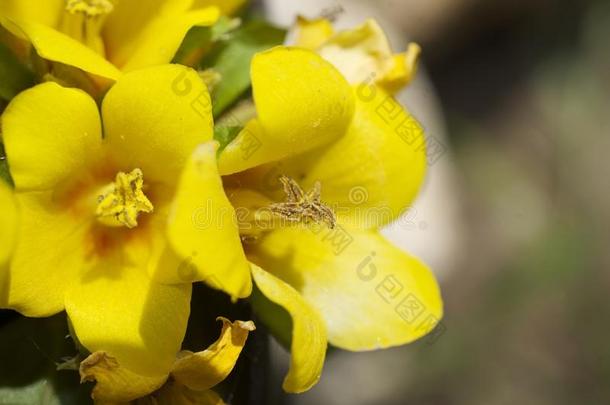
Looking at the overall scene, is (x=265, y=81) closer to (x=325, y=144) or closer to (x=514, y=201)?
(x=325, y=144)

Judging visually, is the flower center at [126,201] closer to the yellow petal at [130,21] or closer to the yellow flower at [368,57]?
the yellow petal at [130,21]

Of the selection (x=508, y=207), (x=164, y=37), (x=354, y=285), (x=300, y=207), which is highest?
(x=164, y=37)

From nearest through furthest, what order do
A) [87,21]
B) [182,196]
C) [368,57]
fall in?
1. [182,196]
2. [87,21]
3. [368,57]

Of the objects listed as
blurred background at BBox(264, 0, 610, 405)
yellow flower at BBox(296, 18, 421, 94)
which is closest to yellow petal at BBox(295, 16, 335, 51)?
yellow flower at BBox(296, 18, 421, 94)

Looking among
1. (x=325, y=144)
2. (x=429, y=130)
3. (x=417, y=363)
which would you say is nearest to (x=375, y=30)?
(x=325, y=144)

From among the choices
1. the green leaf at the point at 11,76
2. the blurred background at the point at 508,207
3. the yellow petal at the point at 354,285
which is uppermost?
the green leaf at the point at 11,76

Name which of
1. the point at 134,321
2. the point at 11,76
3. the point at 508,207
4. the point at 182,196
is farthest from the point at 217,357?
the point at 508,207

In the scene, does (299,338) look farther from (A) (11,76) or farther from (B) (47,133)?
(A) (11,76)

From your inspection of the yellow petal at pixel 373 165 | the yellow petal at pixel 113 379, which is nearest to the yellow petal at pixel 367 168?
the yellow petal at pixel 373 165
